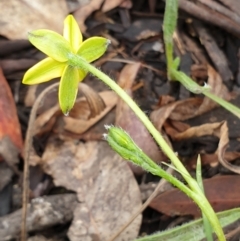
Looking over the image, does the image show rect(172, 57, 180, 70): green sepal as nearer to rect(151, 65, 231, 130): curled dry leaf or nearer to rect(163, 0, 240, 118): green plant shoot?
rect(163, 0, 240, 118): green plant shoot

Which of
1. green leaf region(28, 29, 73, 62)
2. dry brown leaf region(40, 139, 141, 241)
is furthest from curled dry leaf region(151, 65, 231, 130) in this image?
green leaf region(28, 29, 73, 62)

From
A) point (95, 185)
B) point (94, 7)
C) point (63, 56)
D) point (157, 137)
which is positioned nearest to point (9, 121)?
point (95, 185)

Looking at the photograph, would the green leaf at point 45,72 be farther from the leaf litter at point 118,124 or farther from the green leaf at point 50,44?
the leaf litter at point 118,124

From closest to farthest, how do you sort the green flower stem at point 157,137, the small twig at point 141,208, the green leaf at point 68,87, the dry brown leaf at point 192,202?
1. the green flower stem at point 157,137
2. the green leaf at point 68,87
3. the small twig at point 141,208
4. the dry brown leaf at point 192,202

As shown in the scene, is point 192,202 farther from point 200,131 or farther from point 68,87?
point 68,87

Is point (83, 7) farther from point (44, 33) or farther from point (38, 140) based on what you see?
point (44, 33)

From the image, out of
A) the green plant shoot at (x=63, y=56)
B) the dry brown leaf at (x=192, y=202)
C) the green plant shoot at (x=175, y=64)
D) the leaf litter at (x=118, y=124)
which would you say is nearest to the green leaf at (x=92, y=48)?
the green plant shoot at (x=63, y=56)

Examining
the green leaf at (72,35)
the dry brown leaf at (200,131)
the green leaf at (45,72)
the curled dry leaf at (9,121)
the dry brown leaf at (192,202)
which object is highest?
the green leaf at (72,35)
